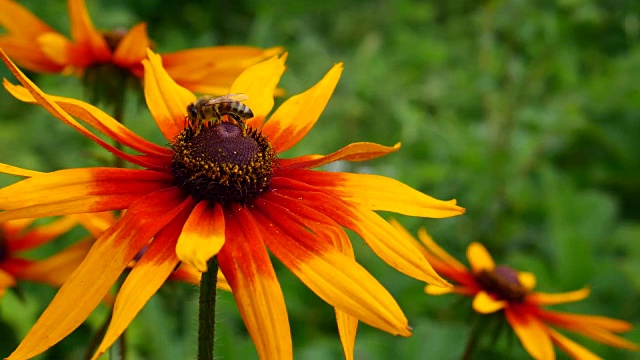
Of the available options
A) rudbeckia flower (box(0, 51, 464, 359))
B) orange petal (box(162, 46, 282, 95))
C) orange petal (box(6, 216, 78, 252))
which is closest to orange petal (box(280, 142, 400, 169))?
rudbeckia flower (box(0, 51, 464, 359))

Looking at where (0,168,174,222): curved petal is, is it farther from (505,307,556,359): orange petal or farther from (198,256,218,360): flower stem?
(505,307,556,359): orange petal

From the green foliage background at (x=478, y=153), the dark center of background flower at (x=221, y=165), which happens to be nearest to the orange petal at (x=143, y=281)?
the dark center of background flower at (x=221, y=165)

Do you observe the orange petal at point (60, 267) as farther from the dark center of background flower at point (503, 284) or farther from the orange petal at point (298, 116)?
the dark center of background flower at point (503, 284)

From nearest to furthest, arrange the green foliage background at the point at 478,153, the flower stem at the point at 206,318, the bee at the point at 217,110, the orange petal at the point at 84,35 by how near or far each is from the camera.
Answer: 1. the flower stem at the point at 206,318
2. the bee at the point at 217,110
3. the orange petal at the point at 84,35
4. the green foliage background at the point at 478,153

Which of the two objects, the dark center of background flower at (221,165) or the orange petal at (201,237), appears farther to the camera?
the dark center of background flower at (221,165)

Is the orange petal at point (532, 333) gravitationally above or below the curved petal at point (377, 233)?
below

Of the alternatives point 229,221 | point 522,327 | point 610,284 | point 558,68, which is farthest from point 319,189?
point 558,68
